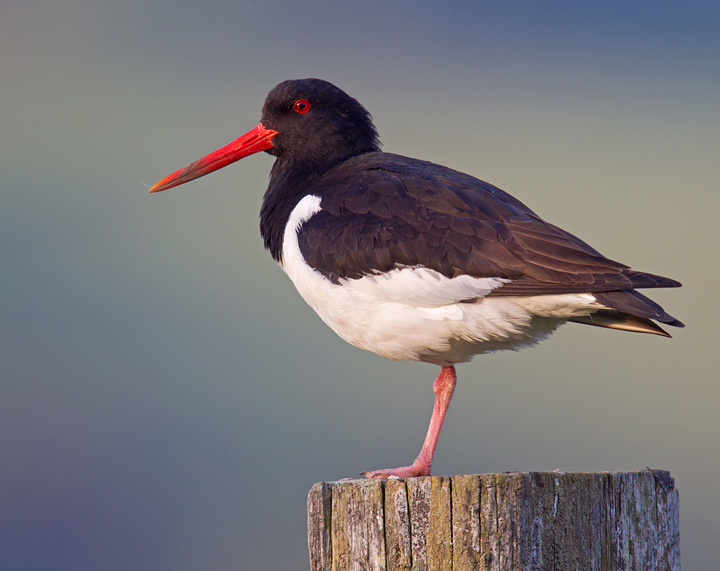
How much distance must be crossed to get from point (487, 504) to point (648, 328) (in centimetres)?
207

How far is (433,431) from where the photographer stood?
5055 mm

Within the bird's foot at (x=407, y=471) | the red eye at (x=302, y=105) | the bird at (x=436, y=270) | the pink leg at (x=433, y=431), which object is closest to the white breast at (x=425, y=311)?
the bird at (x=436, y=270)

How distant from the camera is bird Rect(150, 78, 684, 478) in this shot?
13.2 ft

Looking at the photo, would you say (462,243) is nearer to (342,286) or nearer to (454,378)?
(342,286)

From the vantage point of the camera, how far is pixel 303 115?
18.9ft

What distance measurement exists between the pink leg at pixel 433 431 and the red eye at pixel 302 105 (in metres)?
2.52

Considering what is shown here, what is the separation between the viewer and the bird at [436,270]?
4.03m

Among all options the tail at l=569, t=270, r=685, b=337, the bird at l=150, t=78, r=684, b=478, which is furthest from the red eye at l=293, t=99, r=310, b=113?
the tail at l=569, t=270, r=685, b=337

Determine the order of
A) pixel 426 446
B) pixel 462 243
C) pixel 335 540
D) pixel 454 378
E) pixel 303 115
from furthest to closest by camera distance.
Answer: pixel 303 115 < pixel 454 378 < pixel 426 446 < pixel 462 243 < pixel 335 540

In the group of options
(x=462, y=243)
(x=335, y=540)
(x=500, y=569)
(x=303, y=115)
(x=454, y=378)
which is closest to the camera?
(x=500, y=569)

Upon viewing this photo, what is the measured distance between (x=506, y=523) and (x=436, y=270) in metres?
1.68

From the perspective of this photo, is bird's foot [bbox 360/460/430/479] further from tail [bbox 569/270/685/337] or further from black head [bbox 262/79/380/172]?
black head [bbox 262/79/380/172]

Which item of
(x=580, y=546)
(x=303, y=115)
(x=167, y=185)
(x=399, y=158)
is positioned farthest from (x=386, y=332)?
(x=167, y=185)

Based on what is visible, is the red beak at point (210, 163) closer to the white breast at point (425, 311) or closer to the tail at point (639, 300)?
the white breast at point (425, 311)
